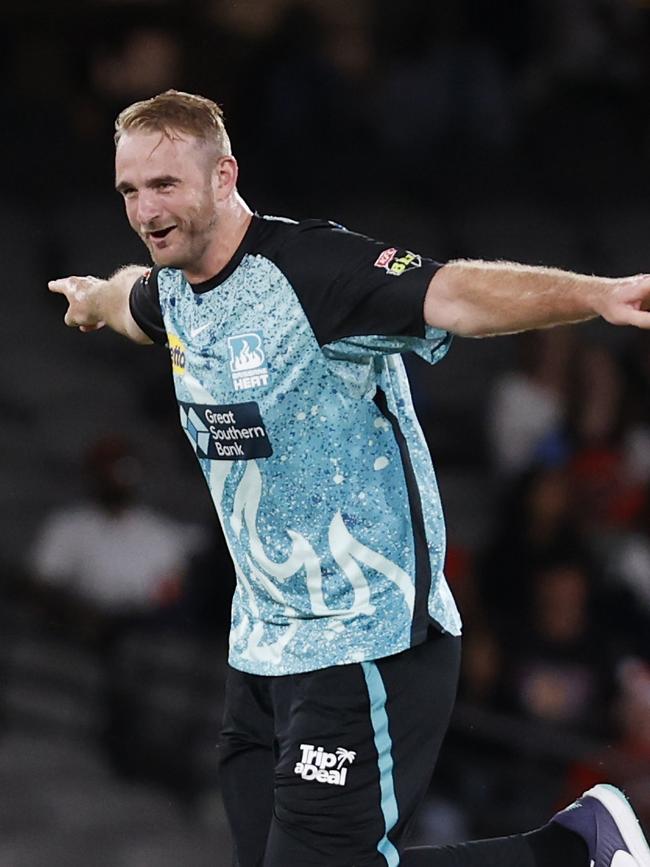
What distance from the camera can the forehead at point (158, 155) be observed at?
3111mm

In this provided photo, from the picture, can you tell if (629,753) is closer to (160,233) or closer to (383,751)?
(383,751)

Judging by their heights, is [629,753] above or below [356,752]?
below

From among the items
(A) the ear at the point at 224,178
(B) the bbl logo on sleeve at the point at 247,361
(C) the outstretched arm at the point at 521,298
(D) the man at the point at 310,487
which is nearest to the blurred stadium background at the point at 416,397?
(D) the man at the point at 310,487

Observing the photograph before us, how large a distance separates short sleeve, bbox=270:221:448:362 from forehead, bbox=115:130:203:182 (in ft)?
0.80

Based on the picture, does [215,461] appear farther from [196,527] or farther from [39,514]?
[39,514]

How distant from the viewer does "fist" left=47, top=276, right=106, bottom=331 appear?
12.6 ft

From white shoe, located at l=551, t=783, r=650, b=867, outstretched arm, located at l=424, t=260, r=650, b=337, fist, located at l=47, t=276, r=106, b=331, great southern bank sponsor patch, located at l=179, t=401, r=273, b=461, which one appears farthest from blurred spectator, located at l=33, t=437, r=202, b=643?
outstretched arm, located at l=424, t=260, r=650, b=337

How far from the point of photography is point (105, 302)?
149 inches

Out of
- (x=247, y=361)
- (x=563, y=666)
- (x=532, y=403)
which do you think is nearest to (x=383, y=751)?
(x=247, y=361)

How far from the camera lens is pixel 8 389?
920 cm

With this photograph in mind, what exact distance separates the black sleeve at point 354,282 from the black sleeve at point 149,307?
470 millimetres

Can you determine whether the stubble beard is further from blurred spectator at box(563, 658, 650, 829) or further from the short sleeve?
blurred spectator at box(563, 658, 650, 829)

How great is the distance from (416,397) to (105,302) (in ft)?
16.0

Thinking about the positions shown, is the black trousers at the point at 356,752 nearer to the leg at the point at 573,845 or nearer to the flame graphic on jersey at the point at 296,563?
the flame graphic on jersey at the point at 296,563
